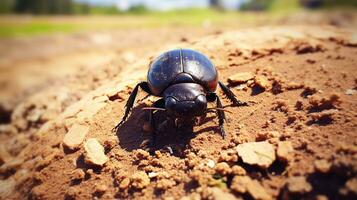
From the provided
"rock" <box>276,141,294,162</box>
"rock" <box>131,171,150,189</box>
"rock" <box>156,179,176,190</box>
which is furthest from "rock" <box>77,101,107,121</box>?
"rock" <box>276,141,294,162</box>

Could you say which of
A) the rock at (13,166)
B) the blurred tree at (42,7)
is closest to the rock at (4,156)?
the rock at (13,166)

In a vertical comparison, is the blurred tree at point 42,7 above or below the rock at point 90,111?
below

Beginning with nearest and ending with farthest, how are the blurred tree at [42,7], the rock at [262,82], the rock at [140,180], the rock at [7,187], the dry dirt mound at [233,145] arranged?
the dry dirt mound at [233,145], the rock at [140,180], the rock at [7,187], the rock at [262,82], the blurred tree at [42,7]

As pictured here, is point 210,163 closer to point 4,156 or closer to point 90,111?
point 90,111

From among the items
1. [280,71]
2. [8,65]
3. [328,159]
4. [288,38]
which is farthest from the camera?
[8,65]

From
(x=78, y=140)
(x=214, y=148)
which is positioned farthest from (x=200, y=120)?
(x=78, y=140)

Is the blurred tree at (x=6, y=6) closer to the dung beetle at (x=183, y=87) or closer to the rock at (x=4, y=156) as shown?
the rock at (x=4, y=156)

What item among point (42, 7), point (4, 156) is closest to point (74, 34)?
point (42, 7)

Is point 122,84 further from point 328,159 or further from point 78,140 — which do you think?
point 328,159
